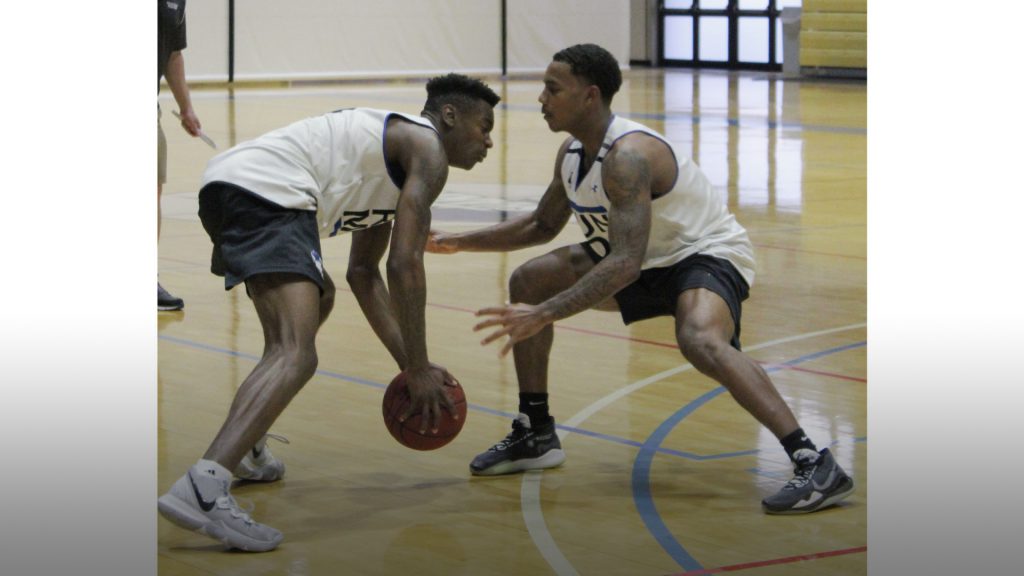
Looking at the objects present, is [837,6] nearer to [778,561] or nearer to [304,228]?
[304,228]

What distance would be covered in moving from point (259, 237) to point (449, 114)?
0.68 meters

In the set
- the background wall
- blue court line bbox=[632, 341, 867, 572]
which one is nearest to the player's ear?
blue court line bbox=[632, 341, 867, 572]

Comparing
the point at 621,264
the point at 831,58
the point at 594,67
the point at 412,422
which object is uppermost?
the point at 831,58

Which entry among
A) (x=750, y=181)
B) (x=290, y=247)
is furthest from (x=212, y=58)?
(x=290, y=247)

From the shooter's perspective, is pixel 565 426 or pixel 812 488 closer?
pixel 812 488

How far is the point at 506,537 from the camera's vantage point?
12.7 feet

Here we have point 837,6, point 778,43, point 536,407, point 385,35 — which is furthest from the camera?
point 778,43

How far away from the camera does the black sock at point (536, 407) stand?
4.65 meters

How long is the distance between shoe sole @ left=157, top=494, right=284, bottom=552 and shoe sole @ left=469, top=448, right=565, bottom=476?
38.7 inches

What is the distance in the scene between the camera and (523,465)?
458cm
